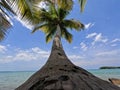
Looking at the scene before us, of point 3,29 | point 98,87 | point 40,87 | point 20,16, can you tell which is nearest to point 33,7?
point 20,16

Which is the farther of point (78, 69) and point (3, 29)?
point (3, 29)

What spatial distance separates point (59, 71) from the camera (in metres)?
8.11

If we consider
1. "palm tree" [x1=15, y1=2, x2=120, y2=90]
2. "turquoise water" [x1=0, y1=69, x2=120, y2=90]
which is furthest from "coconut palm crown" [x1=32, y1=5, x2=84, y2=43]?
"turquoise water" [x1=0, y1=69, x2=120, y2=90]

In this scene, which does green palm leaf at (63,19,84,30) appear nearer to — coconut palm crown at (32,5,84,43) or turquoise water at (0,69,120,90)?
coconut palm crown at (32,5,84,43)

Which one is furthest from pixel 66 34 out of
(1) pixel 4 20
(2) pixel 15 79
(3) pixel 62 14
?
(2) pixel 15 79

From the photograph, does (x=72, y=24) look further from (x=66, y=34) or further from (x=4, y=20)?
(x=4, y=20)

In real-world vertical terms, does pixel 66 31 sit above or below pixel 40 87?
above

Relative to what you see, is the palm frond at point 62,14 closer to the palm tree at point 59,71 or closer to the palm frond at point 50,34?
the palm tree at point 59,71

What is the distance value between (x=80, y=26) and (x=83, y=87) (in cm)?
1536

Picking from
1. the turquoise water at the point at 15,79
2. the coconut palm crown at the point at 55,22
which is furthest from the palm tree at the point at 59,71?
the turquoise water at the point at 15,79

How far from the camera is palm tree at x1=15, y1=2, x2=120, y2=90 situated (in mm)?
6340

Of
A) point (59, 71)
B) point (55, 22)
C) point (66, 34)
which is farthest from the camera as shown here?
point (66, 34)

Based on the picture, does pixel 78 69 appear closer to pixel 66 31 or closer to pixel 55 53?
pixel 55 53

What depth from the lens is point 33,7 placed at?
30.6 ft
